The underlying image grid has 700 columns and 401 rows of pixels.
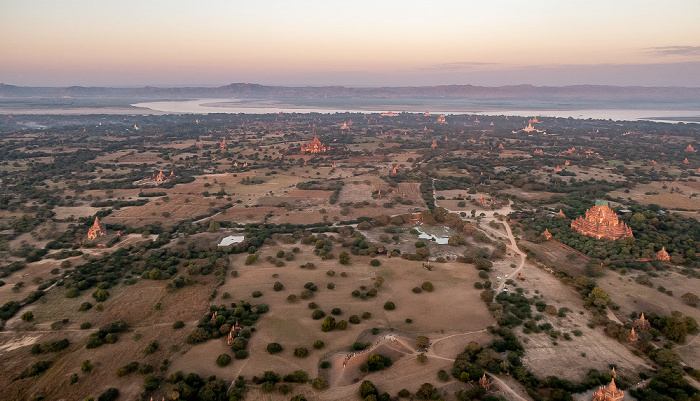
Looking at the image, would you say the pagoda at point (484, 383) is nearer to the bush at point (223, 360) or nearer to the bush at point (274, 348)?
the bush at point (274, 348)

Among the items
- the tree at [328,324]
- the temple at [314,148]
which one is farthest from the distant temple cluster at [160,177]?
the tree at [328,324]

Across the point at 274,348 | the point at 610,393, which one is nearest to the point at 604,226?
the point at 610,393

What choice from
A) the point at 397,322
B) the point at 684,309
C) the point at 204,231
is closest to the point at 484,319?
the point at 397,322

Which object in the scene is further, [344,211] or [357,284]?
[344,211]

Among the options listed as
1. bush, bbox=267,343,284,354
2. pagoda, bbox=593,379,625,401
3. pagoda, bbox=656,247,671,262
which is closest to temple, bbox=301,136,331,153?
pagoda, bbox=656,247,671,262

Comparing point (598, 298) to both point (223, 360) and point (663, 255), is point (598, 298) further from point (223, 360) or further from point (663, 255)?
point (223, 360)

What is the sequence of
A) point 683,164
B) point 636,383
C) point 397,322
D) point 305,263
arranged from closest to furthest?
1. point 636,383
2. point 397,322
3. point 305,263
4. point 683,164

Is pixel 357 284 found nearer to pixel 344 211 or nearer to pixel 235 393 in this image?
pixel 235 393
